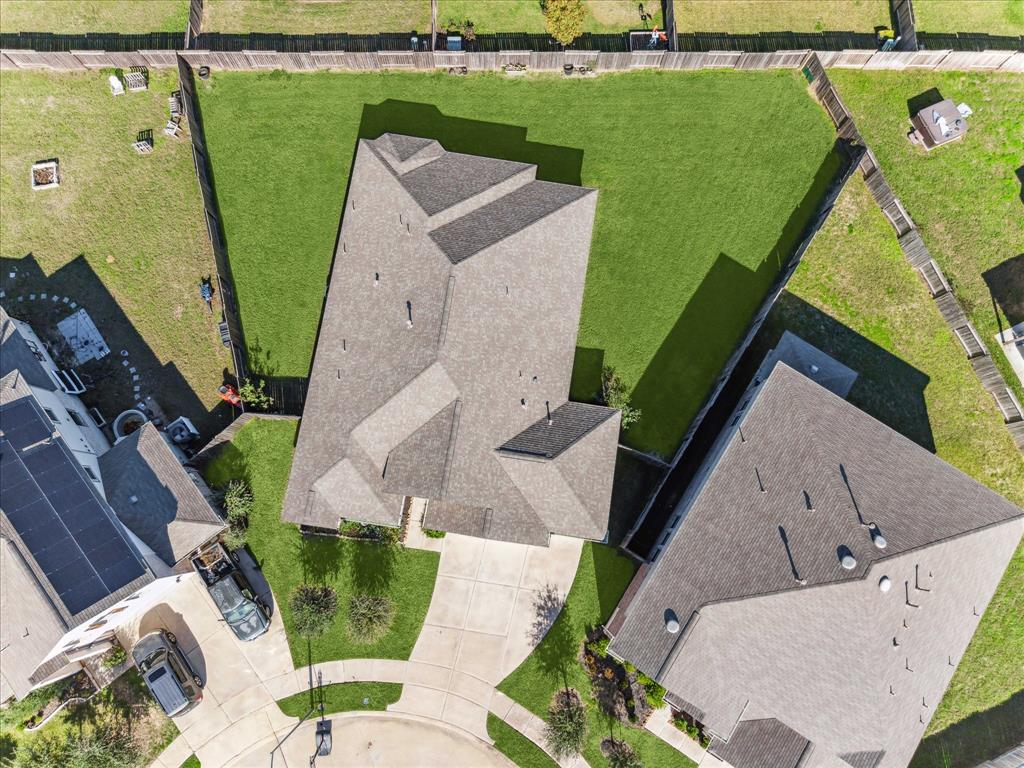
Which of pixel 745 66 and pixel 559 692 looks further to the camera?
pixel 745 66

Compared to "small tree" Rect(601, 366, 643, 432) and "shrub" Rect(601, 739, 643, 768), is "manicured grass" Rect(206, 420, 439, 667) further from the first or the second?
"small tree" Rect(601, 366, 643, 432)

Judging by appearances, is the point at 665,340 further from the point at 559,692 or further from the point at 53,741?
the point at 53,741

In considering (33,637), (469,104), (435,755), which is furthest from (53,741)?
(469,104)

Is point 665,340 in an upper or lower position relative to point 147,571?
lower

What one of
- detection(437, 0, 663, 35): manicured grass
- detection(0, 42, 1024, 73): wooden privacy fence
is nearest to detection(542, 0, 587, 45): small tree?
detection(0, 42, 1024, 73): wooden privacy fence

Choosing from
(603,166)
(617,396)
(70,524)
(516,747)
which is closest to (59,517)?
(70,524)
